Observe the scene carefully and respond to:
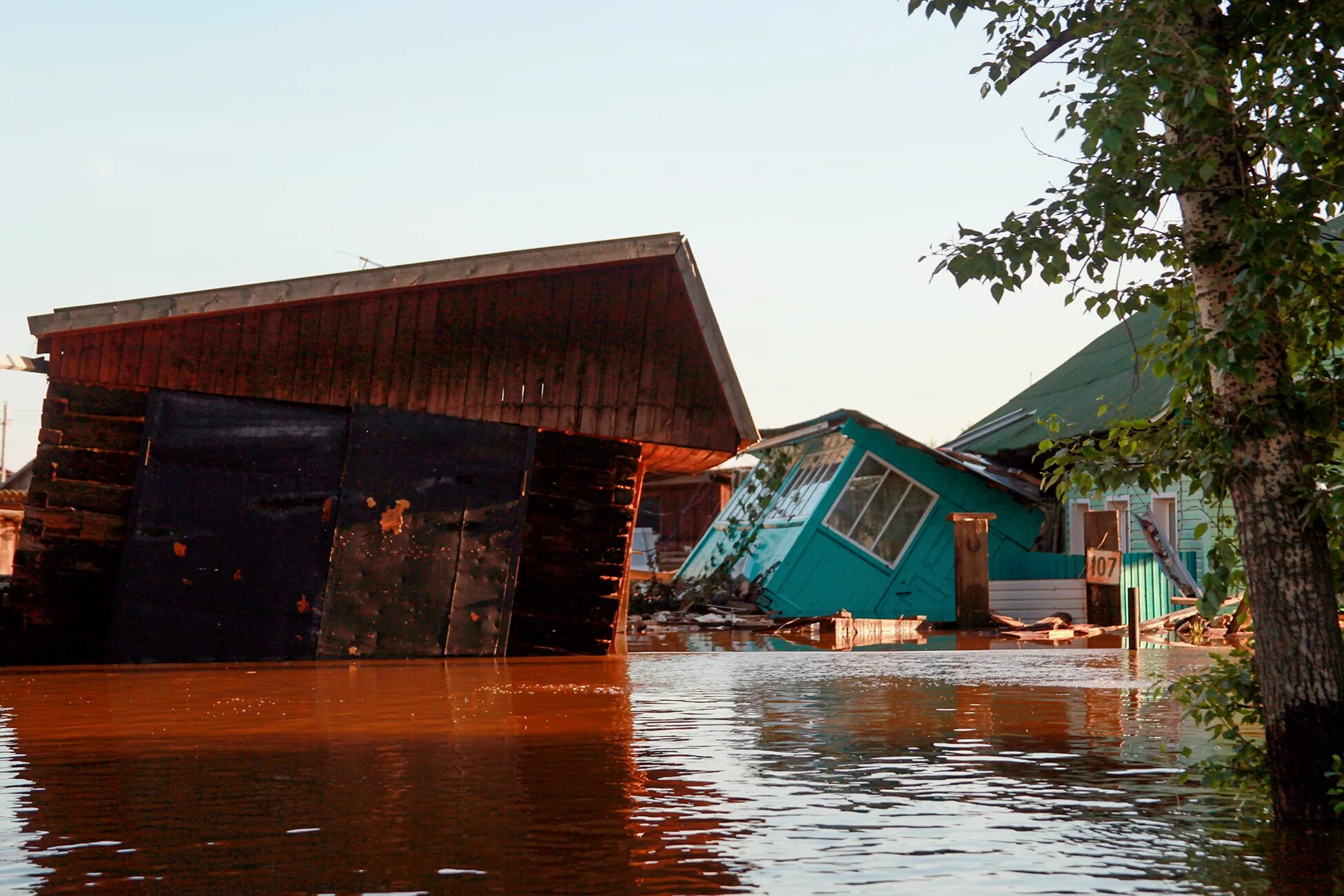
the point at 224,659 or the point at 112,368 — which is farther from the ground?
the point at 112,368

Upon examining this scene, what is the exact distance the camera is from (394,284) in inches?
491

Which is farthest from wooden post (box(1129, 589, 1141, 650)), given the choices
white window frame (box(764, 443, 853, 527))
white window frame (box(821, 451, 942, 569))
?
white window frame (box(764, 443, 853, 527))

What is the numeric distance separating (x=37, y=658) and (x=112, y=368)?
265cm

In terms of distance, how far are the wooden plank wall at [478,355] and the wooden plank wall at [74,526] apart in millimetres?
338

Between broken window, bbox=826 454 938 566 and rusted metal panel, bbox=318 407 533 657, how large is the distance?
32.0ft

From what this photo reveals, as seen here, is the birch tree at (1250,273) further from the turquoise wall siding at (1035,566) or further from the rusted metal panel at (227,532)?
the turquoise wall siding at (1035,566)

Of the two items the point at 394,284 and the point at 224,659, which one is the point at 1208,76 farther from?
the point at 224,659

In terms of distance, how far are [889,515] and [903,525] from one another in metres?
0.29

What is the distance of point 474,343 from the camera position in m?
12.9

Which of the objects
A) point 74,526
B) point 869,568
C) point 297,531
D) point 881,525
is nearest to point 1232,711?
point 297,531

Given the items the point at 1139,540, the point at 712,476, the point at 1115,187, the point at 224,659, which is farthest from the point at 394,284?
the point at 712,476

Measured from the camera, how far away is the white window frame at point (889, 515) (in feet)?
70.9

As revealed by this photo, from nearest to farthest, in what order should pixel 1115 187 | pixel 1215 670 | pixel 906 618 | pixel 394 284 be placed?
1. pixel 1115 187
2. pixel 1215 670
3. pixel 394 284
4. pixel 906 618

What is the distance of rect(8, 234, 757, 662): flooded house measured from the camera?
11898 millimetres
